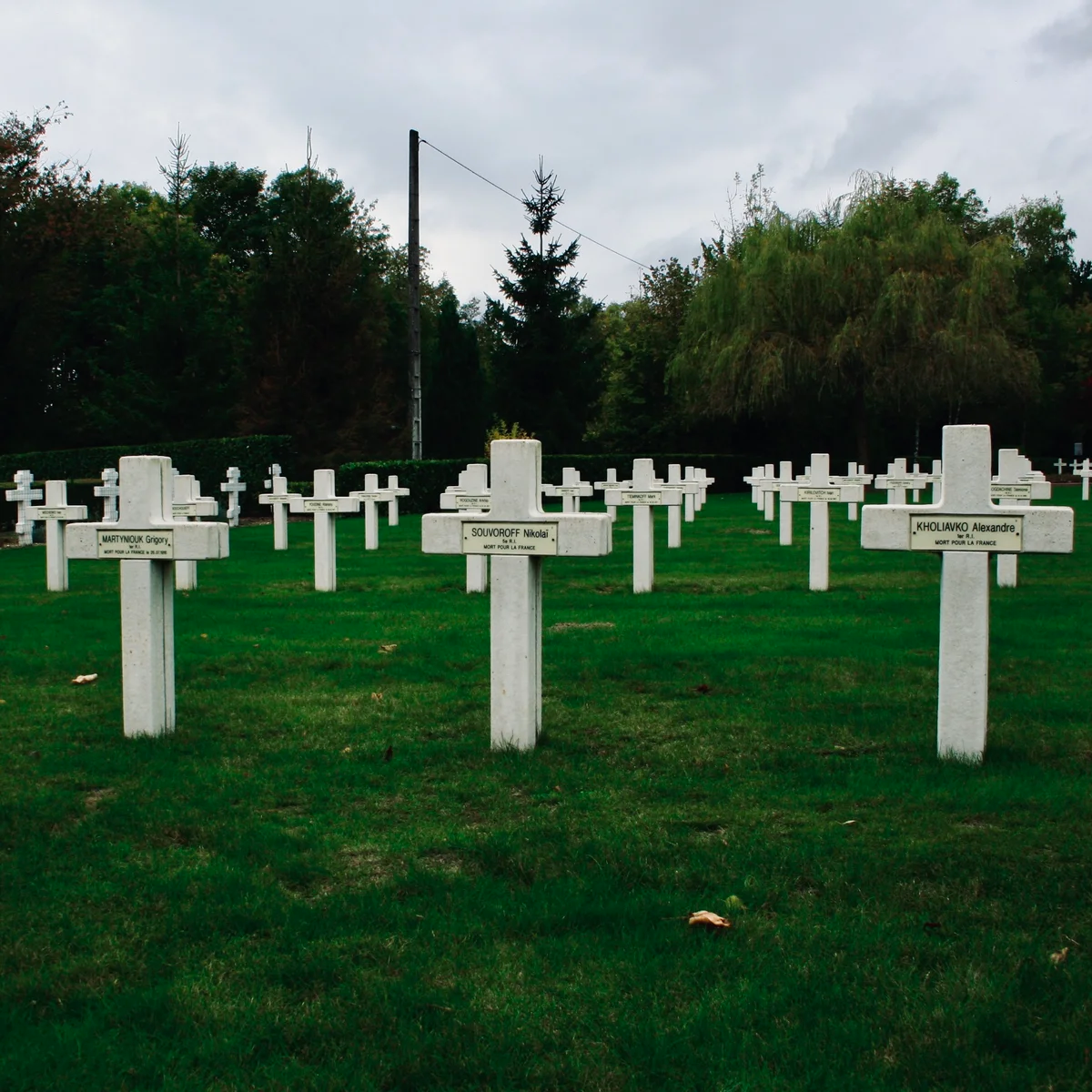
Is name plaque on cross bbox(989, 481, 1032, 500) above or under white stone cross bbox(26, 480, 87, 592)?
above

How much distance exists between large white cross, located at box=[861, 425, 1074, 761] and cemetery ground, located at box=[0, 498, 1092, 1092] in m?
0.22

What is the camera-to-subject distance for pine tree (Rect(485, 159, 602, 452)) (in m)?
39.1

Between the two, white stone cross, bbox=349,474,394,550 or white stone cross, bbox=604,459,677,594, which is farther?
white stone cross, bbox=349,474,394,550

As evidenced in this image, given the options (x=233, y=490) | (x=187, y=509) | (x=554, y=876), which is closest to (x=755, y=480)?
(x=233, y=490)

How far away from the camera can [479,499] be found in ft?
39.1

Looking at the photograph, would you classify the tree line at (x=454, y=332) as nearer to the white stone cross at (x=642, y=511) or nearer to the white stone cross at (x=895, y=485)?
the white stone cross at (x=895, y=485)

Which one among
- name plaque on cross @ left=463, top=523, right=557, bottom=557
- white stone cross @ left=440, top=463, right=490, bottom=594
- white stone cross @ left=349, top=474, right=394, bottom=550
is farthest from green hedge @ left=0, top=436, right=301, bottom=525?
name plaque on cross @ left=463, top=523, right=557, bottom=557

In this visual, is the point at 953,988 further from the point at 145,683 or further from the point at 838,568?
the point at 838,568

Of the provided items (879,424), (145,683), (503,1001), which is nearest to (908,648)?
(145,683)

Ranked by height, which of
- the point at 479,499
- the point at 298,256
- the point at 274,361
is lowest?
the point at 479,499

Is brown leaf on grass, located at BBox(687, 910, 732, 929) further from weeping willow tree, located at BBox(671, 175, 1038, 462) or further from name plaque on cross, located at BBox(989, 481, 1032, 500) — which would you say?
weeping willow tree, located at BBox(671, 175, 1038, 462)

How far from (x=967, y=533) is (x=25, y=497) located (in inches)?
596

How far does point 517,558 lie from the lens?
18.2 feet

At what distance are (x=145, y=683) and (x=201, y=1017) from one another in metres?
3.02
